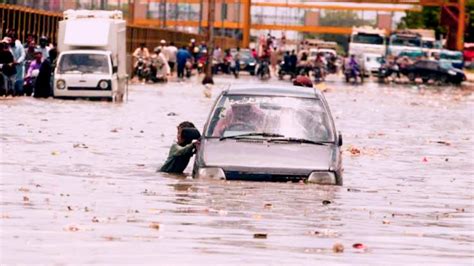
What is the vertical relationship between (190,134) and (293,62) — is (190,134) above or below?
above

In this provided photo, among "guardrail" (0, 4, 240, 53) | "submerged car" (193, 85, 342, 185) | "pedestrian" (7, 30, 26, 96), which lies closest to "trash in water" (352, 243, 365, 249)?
"submerged car" (193, 85, 342, 185)

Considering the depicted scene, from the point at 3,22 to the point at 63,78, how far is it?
7629 millimetres

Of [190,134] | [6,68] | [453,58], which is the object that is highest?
[190,134]

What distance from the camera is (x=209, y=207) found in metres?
16.7

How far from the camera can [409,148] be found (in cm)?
3069

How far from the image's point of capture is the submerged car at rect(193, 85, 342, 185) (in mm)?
18594

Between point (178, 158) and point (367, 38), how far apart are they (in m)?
86.3

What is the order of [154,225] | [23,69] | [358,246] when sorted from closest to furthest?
[358,246] < [154,225] < [23,69]

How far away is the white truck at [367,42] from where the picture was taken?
102688 millimetres

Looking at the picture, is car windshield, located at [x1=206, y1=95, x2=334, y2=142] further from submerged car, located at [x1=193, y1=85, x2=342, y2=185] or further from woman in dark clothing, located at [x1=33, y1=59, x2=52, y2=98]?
woman in dark clothing, located at [x1=33, y1=59, x2=52, y2=98]

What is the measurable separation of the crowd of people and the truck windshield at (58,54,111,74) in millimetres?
385

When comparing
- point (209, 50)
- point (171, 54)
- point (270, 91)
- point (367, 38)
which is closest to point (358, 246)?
point (270, 91)

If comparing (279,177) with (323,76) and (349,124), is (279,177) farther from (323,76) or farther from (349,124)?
(323,76)

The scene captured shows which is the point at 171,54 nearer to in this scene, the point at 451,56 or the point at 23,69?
the point at 451,56
